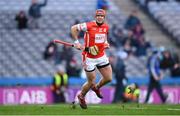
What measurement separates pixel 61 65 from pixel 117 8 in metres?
5.50

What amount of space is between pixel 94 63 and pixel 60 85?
8.86 m

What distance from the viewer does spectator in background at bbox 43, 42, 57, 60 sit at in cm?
2987

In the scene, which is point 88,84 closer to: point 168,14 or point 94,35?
point 94,35

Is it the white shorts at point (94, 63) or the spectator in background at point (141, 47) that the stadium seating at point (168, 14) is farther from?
the white shorts at point (94, 63)

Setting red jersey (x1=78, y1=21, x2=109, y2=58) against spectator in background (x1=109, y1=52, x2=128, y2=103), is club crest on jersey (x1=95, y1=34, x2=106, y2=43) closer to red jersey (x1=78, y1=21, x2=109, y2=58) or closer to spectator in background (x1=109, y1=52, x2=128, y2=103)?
red jersey (x1=78, y1=21, x2=109, y2=58)

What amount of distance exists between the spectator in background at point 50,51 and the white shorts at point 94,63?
38.7ft

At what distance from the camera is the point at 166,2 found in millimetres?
34250

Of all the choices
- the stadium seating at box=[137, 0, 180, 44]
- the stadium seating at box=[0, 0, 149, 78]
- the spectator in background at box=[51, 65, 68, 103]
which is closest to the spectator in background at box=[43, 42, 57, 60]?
the stadium seating at box=[0, 0, 149, 78]

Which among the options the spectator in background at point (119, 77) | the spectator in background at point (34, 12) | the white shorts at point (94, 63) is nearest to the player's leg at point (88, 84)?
the white shorts at point (94, 63)

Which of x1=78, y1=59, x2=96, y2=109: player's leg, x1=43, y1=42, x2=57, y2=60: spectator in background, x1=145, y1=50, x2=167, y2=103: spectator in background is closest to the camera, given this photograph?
x1=78, y1=59, x2=96, y2=109: player's leg

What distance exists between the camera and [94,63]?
18.0 meters

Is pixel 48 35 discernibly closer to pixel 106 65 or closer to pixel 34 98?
pixel 34 98

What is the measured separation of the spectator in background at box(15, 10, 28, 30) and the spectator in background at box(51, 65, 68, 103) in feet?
17.1

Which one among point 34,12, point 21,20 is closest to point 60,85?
point 21,20
